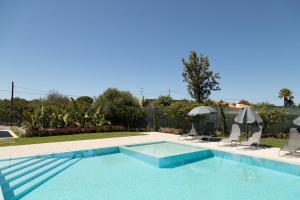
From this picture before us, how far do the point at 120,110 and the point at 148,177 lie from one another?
1602cm

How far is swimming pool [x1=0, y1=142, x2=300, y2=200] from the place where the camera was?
22.7ft

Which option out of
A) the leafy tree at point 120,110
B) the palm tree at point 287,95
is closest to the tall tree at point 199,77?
the leafy tree at point 120,110

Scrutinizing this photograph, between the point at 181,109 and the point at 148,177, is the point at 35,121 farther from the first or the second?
the point at 148,177

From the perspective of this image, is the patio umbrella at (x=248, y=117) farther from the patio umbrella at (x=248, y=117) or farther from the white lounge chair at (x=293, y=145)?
the white lounge chair at (x=293, y=145)

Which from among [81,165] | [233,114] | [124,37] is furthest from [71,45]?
[233,114]

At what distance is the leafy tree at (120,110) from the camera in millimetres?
24312

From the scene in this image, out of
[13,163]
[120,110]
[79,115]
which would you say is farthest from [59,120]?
[13,163]

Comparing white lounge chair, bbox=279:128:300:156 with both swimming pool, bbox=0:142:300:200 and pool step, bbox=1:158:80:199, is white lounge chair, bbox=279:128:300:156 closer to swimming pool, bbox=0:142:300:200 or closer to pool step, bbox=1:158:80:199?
swimming pool, bbox=0:142:300:200

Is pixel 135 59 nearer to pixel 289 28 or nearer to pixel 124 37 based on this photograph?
pixel 124 37

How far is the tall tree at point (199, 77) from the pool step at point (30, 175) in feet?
89.2

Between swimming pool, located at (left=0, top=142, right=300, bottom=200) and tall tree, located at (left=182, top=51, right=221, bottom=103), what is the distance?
24.2 m

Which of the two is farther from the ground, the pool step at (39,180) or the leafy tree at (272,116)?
the leafy tree at (272,116)

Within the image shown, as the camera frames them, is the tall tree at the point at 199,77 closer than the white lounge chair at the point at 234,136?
No

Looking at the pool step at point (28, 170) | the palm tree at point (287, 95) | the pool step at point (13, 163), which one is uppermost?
the palm tree at point (287, 95)
